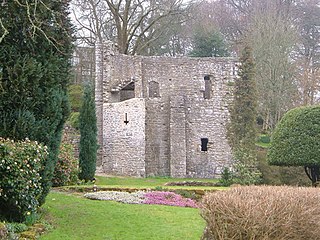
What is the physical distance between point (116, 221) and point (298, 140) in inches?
404

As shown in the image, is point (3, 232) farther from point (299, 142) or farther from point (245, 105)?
point (245, 105)

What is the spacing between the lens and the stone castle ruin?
24812mm

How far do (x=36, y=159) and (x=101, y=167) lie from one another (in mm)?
16410

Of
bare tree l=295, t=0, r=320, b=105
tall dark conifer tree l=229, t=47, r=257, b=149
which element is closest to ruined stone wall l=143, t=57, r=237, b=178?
tall dark conifer tree l=229, t=47, r=257, b=149

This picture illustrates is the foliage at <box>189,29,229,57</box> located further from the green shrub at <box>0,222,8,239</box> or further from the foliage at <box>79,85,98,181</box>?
the green shrub at <box>0,222,8,239</box>

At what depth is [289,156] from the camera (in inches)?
700

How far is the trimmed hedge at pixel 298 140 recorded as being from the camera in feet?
57.3

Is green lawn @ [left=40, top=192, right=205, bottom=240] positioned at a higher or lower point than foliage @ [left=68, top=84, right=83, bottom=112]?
lower

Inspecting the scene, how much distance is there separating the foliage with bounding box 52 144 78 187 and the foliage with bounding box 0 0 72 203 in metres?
6.10

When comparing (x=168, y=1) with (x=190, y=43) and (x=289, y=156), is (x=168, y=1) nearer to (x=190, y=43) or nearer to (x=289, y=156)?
(x=190, y=43)

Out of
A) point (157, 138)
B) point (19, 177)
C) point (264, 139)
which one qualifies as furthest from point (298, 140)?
point (19, 177)

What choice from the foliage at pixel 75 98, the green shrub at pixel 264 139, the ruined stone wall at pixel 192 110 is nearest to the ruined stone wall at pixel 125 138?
the ruined stone wall at pixel 192 110

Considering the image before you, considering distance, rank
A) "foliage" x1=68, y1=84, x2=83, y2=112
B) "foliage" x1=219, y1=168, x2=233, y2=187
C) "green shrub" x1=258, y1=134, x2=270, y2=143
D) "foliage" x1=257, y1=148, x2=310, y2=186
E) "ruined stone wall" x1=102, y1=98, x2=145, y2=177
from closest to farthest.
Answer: "foliage" x1=257, y1=148, x2=310, y2=186 → "foliage" x1=219, y1=168, x2=233, y2=187 → "ruined stone wall" x1=102, y1=98, x2=145, y2=177 → "foliage" x1=68, y1=84, x2=83, y2=112 → "green shrub" x1=258, y1=134, x2=270, y2=143

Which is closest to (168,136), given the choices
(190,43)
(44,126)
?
(190,43)
